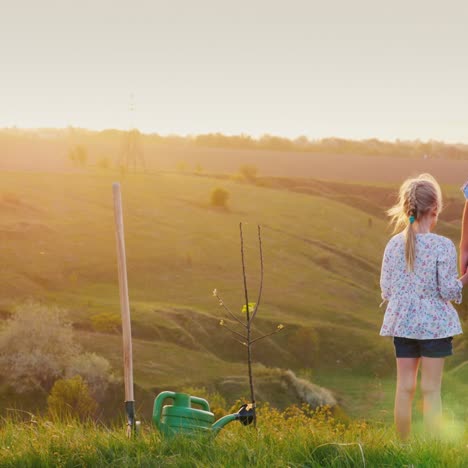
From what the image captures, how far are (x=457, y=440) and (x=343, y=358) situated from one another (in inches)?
2594

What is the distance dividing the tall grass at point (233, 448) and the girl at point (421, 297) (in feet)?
1.47

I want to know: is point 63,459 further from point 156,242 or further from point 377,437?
point 156,242

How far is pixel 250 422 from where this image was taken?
17.8 feet

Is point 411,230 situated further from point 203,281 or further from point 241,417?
point 203,281

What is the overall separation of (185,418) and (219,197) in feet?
378

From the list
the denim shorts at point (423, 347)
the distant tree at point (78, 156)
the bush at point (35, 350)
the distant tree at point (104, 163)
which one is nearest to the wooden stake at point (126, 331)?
the denim shorts at point (423, 347)

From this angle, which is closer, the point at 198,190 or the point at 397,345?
the point at 397,345

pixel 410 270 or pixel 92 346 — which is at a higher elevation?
pixel 410 270

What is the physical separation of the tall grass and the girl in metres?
0.45

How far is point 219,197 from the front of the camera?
120312 millimetres

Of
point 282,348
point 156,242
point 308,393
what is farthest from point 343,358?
point 156,242

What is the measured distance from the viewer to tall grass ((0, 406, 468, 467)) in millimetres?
4695

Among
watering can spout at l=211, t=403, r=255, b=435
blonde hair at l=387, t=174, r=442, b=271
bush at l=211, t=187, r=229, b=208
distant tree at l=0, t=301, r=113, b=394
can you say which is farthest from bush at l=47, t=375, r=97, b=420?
bush at l=211, t=187, r=229, b=208

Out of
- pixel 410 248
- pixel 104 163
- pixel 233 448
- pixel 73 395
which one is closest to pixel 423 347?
pixel 410 248
